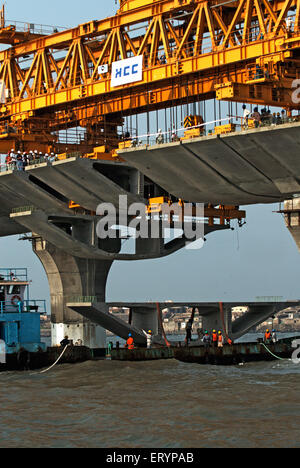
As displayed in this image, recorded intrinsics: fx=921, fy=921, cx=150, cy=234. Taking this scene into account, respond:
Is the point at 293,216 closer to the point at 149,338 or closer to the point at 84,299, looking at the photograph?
the point at 149,338

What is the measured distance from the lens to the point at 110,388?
4166 cm

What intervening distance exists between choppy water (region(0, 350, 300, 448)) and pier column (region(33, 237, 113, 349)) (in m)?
12.3

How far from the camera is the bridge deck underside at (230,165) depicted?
4309 centimetres

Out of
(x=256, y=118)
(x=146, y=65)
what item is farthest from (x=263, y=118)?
(x=146, y=65)

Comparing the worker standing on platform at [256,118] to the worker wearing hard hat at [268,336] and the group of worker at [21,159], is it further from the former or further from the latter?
the worker wearing hard hat at [268,336]

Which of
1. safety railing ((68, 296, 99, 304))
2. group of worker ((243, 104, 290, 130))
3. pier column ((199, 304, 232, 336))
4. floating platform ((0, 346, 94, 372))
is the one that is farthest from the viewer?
pier column ((199, 304, 232, 336))

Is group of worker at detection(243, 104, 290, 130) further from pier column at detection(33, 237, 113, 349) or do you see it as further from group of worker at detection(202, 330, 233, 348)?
pier column at detection(33, 237, 113, 349)

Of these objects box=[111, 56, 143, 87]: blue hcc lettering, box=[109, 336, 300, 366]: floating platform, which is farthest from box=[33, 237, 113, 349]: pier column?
box=[111, 56, 143, 87]: blue hcc lettering

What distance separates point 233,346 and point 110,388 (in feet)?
43.7

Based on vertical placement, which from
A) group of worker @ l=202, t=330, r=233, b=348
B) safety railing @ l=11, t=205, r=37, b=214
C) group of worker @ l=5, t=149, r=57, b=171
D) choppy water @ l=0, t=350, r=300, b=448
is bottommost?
choppy water @ l=0, t=350, r=300, b=448

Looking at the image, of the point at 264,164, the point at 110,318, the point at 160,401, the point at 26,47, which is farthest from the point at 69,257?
the point at 160,401

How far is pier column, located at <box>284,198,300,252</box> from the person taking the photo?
1837 inches

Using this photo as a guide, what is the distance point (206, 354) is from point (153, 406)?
57.3 ft

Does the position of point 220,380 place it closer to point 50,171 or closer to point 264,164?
point 264,164
